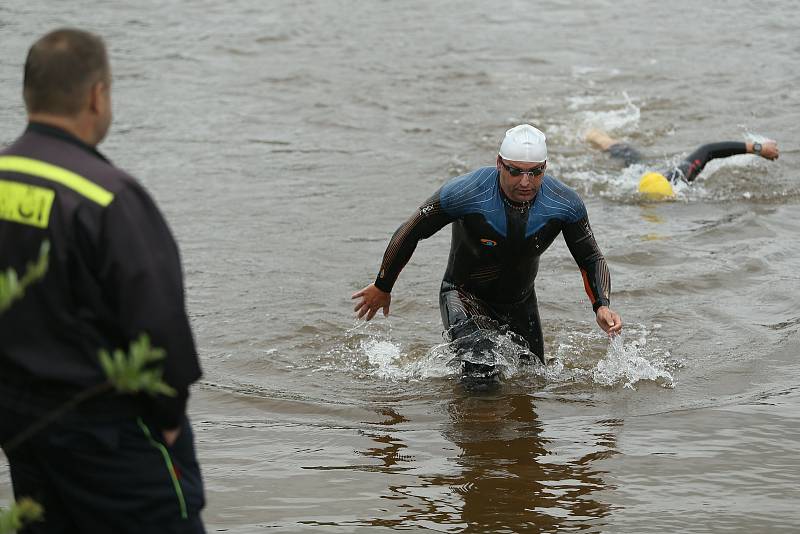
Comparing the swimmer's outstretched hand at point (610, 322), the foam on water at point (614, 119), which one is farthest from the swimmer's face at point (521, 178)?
the foam on water at point (614, 119)

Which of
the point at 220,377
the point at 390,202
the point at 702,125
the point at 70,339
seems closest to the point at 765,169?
the point at 702,125

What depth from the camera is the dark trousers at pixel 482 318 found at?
7.00 metres

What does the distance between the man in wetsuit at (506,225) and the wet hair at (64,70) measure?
3.64 metres

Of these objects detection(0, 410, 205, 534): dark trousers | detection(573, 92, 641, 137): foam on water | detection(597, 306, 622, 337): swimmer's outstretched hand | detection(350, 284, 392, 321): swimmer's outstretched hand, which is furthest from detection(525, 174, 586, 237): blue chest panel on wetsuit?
detection(573, 92, 641, 137): foam on water

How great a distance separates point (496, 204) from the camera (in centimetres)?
674

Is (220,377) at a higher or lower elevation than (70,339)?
lower

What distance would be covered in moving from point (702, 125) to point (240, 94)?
6604mm

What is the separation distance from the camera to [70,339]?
3088 millimetres

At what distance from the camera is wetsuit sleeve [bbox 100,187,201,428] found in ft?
9.75

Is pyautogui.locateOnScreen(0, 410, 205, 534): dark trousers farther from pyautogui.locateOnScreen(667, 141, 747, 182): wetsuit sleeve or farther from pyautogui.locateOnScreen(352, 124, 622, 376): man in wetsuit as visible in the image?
pyautogui.locateOnScreen(667, 141, 747, 182): wetsuit sleeve

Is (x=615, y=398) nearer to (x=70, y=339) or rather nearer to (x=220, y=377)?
(x=220, y=377)

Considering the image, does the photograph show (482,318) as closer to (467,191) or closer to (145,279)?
(467,191)

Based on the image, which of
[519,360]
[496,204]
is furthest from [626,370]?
[496,204]

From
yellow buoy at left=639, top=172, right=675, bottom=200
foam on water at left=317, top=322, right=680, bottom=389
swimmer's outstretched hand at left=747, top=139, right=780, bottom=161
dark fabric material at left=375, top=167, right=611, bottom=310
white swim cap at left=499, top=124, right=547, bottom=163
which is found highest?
white swim cap at left=499, top=124, right=547, bottom=163
